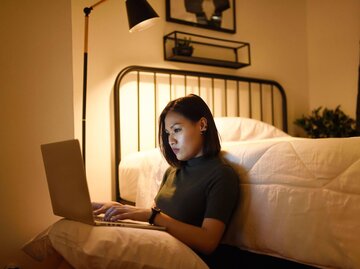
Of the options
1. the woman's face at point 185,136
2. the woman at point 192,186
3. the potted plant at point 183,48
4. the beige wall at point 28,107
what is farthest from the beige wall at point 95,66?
the woman's face at point 185,136

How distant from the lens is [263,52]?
3010 mm

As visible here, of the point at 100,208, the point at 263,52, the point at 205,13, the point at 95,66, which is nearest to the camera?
the point at 100,208

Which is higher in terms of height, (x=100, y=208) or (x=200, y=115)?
(x=200, y=115)

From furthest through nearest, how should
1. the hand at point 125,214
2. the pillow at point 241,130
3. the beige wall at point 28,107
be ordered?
1. the pillow at point 241,130
2. the beige wall at point 28,107
3. the hand at point 125,214

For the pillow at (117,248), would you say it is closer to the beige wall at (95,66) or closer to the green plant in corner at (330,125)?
the beige wall at (95,66)

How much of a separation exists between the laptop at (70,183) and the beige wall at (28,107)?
430mm

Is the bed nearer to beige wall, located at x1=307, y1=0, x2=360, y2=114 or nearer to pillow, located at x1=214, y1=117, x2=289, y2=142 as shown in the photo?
pillow, located at x1=214, y1=117, x2=289, y2=142

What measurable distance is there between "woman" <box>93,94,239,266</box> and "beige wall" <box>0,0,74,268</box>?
0.33 meters

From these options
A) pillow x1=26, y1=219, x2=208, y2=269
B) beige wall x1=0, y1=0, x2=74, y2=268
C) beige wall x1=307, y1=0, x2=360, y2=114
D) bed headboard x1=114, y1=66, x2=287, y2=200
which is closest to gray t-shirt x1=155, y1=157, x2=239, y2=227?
pillow x1=26, y1=219, x2=208, y2=269

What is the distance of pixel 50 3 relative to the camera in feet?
4.49

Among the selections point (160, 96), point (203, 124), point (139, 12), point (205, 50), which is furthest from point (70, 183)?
point (205, 50)

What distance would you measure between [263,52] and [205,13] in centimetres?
68

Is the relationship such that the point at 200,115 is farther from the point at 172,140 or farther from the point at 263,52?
the point at 263,52

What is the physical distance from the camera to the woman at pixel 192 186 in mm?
962
